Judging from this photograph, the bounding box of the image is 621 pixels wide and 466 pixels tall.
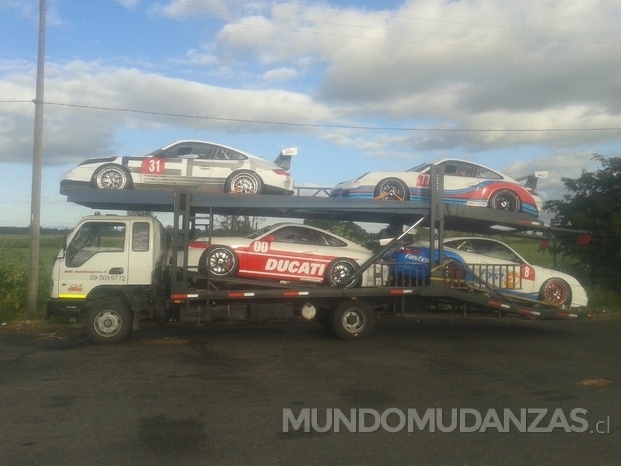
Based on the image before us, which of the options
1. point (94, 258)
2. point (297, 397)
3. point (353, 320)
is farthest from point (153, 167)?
point (297, 397)

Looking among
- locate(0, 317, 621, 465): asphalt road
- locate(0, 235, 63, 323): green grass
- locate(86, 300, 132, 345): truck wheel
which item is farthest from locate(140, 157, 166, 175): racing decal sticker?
locate(0, 235, 63, 323): green grass

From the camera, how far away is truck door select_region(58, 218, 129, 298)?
35.2ft

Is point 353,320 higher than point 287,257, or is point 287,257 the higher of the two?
point 287,257

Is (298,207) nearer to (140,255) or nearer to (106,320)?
(140,255)

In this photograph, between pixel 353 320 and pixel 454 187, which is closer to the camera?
pixel 353 320

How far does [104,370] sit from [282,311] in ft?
11.4

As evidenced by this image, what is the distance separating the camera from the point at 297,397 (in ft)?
24.5

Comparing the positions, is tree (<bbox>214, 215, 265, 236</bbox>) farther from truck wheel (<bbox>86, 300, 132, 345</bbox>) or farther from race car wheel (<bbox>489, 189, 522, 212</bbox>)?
race car wheel (<bbox>489, 189, 522, 212</bbox>)

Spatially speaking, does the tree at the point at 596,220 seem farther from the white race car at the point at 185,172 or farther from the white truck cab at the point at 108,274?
the white truck cab at the point at 108,274

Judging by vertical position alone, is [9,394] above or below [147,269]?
below

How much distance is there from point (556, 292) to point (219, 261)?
629cm

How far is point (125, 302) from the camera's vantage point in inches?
429

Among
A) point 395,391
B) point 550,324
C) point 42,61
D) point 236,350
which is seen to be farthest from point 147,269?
point 550,324

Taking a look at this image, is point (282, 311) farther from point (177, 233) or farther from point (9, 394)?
point (9, 394)
